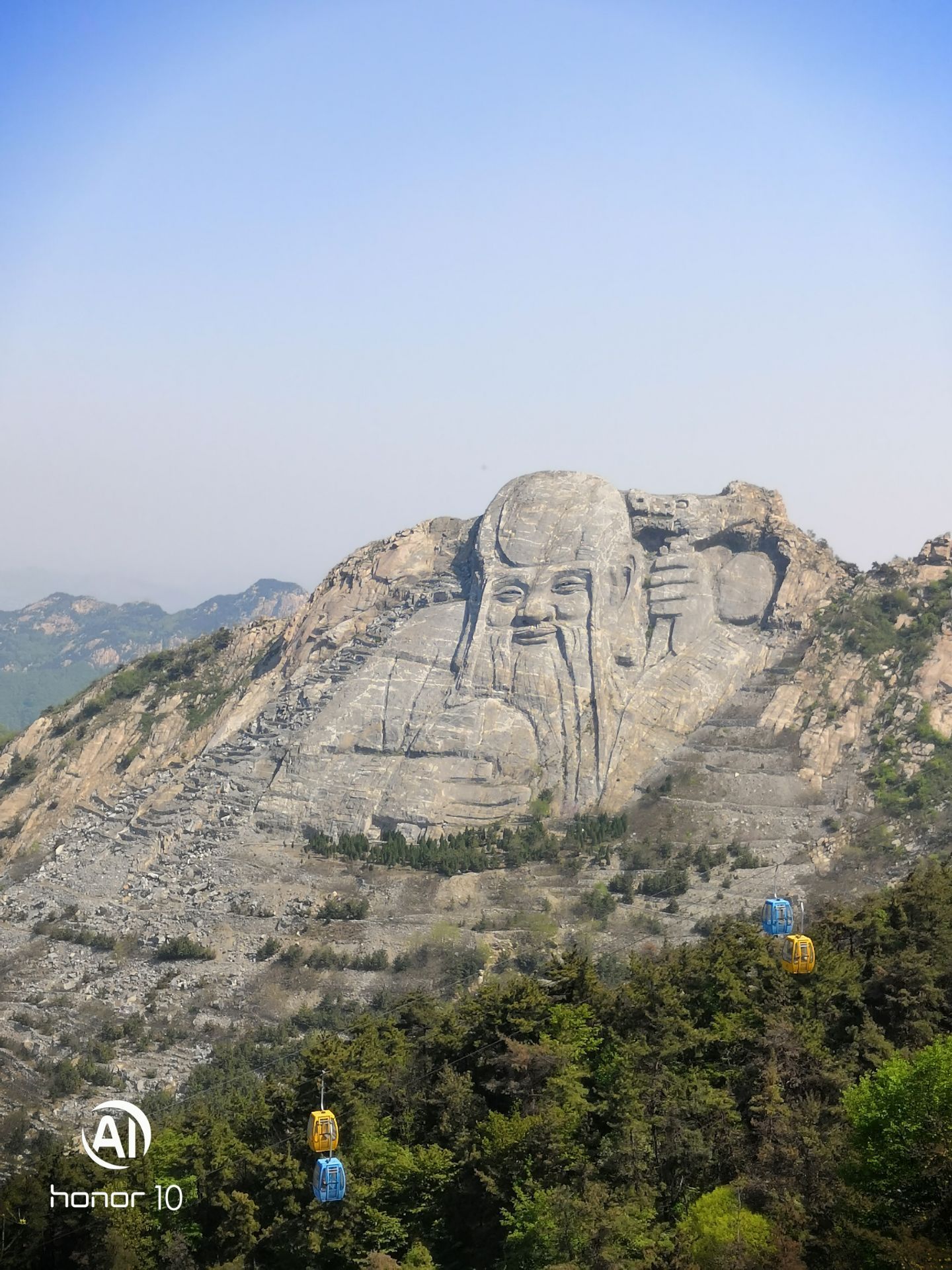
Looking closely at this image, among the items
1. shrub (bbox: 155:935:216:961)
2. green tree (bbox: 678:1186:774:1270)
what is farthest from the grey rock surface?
green tree (bbox: 678:1186:774:1270)

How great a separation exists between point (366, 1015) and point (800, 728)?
48587 mm

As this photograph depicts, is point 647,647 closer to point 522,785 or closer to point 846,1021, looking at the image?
point 522,785

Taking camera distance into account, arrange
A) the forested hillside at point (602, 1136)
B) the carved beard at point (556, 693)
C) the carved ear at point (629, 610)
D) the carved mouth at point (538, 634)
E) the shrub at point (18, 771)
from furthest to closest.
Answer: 1. the shrub at point (18, 771)
2. the carved ear at point (629, 610)
3. the carved mouth at point (538, 634)
4. the carved beard at point (556, 693)
5. the forested hillside at point (602, 1136)

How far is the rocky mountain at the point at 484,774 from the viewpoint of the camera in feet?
225

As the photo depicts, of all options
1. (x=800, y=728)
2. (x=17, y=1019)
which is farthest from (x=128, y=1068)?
(x=800, y=728)

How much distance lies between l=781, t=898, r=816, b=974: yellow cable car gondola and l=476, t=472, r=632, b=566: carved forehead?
54.7m

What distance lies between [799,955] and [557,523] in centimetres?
5867

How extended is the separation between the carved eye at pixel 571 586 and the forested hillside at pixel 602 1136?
5011cm

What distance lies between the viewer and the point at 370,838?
8175 centimetres

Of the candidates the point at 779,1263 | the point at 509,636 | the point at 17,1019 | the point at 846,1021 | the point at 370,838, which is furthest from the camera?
the point at 509,636

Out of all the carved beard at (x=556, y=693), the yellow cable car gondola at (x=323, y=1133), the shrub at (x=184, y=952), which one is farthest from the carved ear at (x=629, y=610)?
the yellow cable car gondola at (x=323, y=1133)

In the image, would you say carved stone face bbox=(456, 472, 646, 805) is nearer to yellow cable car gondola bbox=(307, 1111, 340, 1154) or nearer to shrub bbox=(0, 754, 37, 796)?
shrub bbox=(0, 754, 37, 796)

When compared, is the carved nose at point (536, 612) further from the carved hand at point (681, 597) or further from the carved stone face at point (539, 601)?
the carved hand at point (681, 597)

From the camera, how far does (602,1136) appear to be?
3447cm
